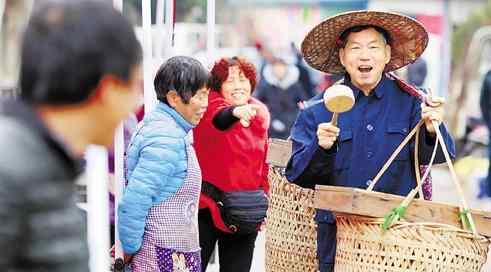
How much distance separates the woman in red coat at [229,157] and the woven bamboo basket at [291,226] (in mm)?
185

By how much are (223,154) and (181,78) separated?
2.18 feet

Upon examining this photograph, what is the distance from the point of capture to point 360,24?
3.64 meters

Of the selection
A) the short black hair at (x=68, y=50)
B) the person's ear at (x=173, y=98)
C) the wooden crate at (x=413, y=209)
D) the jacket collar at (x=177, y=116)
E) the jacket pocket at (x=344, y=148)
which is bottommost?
the wooden crate at (x=413, y=209)

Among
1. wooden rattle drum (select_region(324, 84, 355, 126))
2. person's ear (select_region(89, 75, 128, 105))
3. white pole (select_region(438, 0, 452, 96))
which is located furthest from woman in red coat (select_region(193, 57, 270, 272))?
white pole (select_region(438, 0, 452, 96))

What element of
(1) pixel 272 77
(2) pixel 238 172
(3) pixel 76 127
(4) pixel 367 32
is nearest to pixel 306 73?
(1) pixel 272 77

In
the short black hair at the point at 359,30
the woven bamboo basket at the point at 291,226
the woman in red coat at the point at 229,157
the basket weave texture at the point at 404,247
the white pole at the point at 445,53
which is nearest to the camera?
the basket weave texture at the point at 404,247

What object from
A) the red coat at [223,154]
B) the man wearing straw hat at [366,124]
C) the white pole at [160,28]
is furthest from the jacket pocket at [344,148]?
the white pole at [160,28]

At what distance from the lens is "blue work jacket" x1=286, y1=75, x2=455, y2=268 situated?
11.6 ft

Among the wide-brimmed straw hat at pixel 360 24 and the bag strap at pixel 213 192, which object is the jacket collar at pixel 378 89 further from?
the bag strap at pixel 213 192

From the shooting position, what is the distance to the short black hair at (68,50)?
1.67 meters

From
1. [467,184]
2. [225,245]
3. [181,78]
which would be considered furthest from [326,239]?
[467,184]

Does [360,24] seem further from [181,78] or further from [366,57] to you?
[181,78]

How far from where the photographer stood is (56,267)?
1.74 meters

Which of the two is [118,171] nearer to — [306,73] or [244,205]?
[244,205]
